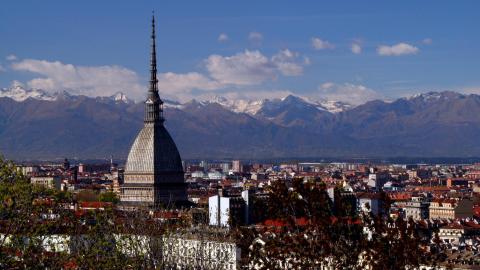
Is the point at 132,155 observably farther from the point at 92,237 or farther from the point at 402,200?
the point at 92,237

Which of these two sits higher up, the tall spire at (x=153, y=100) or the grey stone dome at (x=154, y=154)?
the tall spire at (x=153, y=100)

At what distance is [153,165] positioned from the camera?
9994 cm

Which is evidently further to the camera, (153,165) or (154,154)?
(154,154)

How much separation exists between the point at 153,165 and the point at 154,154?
1.11 m

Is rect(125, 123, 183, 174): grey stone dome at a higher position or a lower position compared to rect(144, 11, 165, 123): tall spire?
lower

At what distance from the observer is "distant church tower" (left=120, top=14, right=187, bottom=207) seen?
323ft

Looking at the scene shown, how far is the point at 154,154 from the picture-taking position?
100688 mm

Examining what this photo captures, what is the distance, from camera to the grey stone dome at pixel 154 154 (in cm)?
10012

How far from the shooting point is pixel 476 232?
8300 cm

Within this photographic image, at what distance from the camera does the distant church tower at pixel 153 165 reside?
323 feet

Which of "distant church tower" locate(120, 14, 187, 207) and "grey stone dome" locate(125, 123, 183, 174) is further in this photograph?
"grey stone dome" locate(125, 123, 183, 174)

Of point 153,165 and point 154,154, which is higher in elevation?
point 154,154

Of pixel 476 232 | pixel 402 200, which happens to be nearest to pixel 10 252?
pixel 476 232

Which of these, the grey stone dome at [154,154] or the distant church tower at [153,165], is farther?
the grey stone dome at [154,154]
